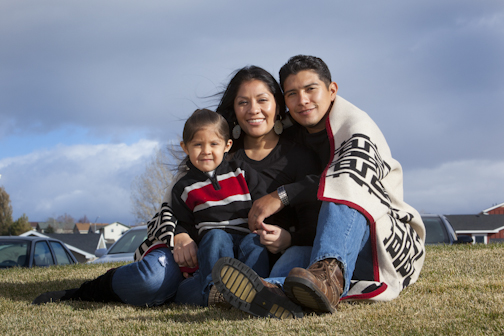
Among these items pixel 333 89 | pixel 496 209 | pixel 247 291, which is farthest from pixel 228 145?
pixel 496 209

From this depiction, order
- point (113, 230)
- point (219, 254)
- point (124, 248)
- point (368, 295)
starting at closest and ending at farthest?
point (368, 295), point (219, 254), point (124, 248), point (113, 230)

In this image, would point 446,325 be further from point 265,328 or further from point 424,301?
point 265,328

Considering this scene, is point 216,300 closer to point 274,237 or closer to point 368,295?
point 274,237

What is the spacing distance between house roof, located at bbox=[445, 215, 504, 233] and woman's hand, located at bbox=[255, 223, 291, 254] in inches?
1499

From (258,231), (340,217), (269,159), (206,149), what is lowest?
(258,231)

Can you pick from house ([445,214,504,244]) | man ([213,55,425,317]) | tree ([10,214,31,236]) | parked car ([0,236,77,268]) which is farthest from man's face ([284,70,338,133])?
tree ([10,214,31,236])

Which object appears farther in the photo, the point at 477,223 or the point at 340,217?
the point at 477,223

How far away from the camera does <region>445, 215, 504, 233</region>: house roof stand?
3744 cm

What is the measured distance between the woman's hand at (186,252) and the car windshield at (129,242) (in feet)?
19.2

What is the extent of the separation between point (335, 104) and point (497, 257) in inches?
115

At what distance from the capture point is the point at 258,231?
110 inches

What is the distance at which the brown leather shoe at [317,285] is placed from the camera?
2.07 m

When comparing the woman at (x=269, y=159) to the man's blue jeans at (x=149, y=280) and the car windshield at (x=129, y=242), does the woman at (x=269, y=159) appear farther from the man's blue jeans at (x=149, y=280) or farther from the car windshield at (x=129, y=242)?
the car windshield at (x=129, y=242)

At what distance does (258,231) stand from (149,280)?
0.84 meters
